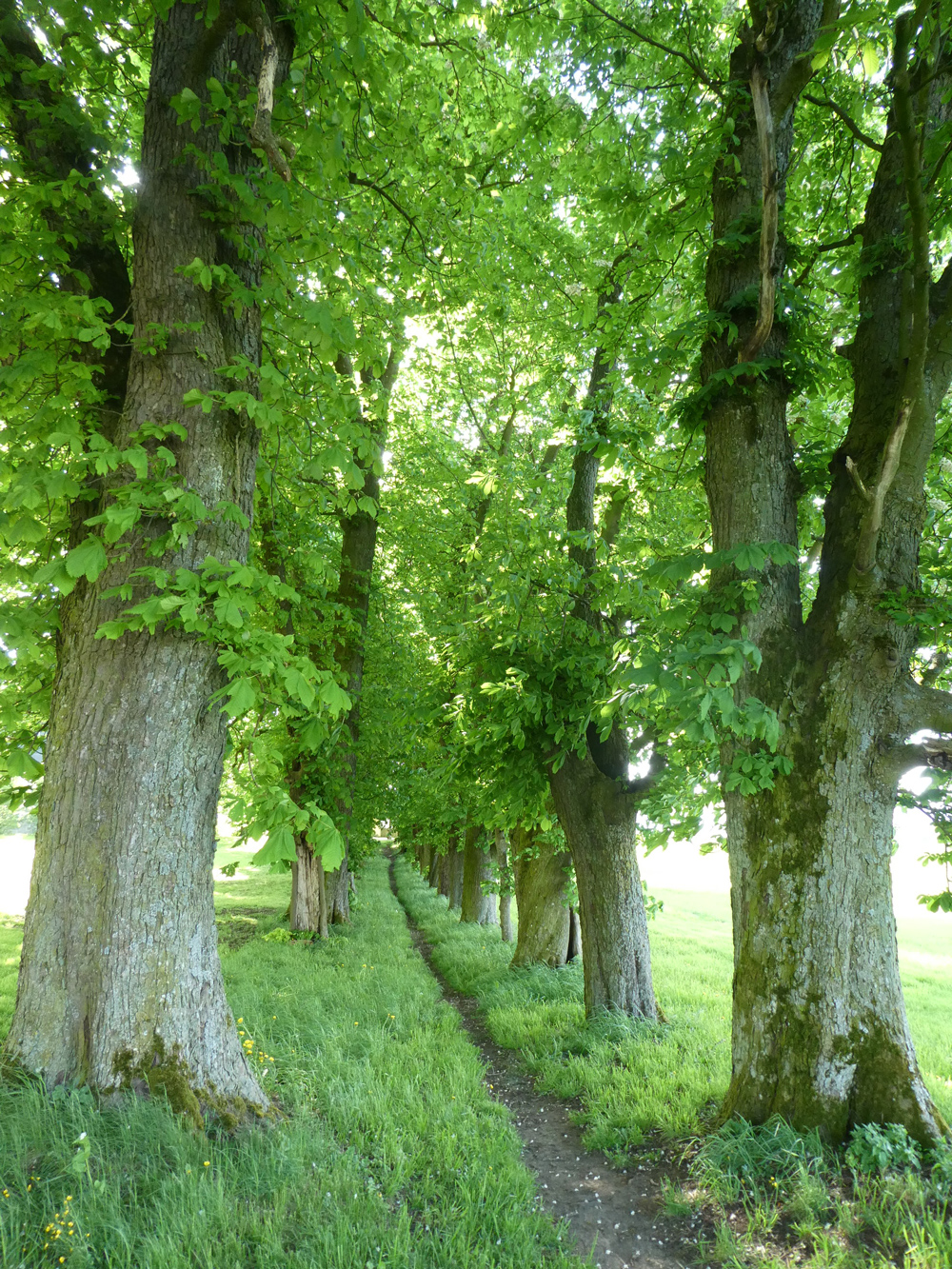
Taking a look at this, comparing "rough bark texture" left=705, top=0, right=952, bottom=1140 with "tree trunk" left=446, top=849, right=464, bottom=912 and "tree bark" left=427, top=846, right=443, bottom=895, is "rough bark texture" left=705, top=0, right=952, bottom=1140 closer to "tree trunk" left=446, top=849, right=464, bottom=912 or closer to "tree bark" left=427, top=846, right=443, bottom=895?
"tree trunk" left=446, top=849, right=464, bottom=912

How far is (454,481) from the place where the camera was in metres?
13.2

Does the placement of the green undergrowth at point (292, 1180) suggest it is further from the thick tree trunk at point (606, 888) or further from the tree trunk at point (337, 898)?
the tree trunk at point (337, 898)

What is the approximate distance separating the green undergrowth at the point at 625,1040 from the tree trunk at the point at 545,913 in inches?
14.1

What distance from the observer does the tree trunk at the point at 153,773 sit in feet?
11.4

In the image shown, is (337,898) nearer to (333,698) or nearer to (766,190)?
(333,698)

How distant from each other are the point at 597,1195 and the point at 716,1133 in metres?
0.84

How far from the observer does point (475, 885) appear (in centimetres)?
1548

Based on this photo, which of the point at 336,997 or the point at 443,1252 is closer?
the point at 443,1252

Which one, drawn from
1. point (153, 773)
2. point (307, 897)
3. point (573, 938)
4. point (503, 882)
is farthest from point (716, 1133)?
point (307, 897)

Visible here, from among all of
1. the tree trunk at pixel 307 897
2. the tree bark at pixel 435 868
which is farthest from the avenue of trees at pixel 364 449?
the tree bark at pixel 435 868

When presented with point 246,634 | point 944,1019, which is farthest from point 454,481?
point 944,1019

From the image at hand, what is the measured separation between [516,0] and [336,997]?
31.8ft

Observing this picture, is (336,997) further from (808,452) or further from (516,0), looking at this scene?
(516,0)

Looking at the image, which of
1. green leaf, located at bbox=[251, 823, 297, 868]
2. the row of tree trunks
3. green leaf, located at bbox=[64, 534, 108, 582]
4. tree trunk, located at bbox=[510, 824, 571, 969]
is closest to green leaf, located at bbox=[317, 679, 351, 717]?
green leaf, located at bbox=[251, 823, 297, 868]
